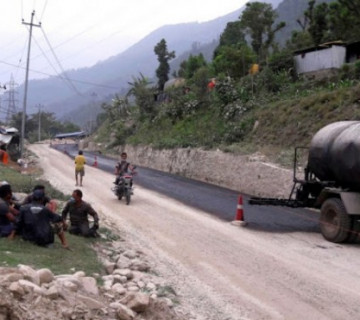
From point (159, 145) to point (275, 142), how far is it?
15.8 metres

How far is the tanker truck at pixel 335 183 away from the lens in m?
13.0

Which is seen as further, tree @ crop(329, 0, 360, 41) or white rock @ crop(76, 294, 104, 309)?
tree @ crop(329, 0, 360, 41)

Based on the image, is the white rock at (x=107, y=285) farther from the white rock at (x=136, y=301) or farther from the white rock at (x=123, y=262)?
the white rock at (x=123, y=262)

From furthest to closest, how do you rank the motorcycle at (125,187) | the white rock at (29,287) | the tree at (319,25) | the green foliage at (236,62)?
the tree at (319,25) → the green foliage at (236,62) → the motorcycle at (125,187) → the white rock at (29,287)

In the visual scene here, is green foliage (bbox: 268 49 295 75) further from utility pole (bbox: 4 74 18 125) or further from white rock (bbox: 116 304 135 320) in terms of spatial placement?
utility pole (bbox: 4 74 18 125)

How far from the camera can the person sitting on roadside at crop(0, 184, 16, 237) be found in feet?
31.4

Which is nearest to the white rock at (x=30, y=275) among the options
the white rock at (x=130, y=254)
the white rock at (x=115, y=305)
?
the white rock at (x=115, y=305)

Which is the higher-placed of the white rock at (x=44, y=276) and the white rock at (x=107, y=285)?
the white rock at (x=44, y=276)

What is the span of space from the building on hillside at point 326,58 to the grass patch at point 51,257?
92.0 ft

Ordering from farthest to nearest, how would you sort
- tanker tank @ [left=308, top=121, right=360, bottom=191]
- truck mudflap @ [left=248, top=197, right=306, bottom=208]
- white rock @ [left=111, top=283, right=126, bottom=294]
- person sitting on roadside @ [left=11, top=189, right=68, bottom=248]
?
truck mudflap @ [left=248, top=197, right=306, bottom=208], tanker tank @ [left=308, top=121, right=360, bottom=191], person sitting on roadside @ [left=11, top=189, right=68, bottom=248], white rock @ [left=111, top=283, right=126, bottom=294]

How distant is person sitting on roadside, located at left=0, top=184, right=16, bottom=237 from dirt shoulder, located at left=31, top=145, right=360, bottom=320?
2953 mm

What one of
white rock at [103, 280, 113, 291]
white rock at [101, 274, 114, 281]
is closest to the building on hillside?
white rock at [101, 274, 114, 281]

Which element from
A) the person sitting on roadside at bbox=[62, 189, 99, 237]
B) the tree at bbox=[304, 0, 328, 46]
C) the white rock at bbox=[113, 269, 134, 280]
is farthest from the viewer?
the tree at bbox=[304, 0, 328, 46]

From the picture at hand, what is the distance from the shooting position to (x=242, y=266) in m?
10.7
